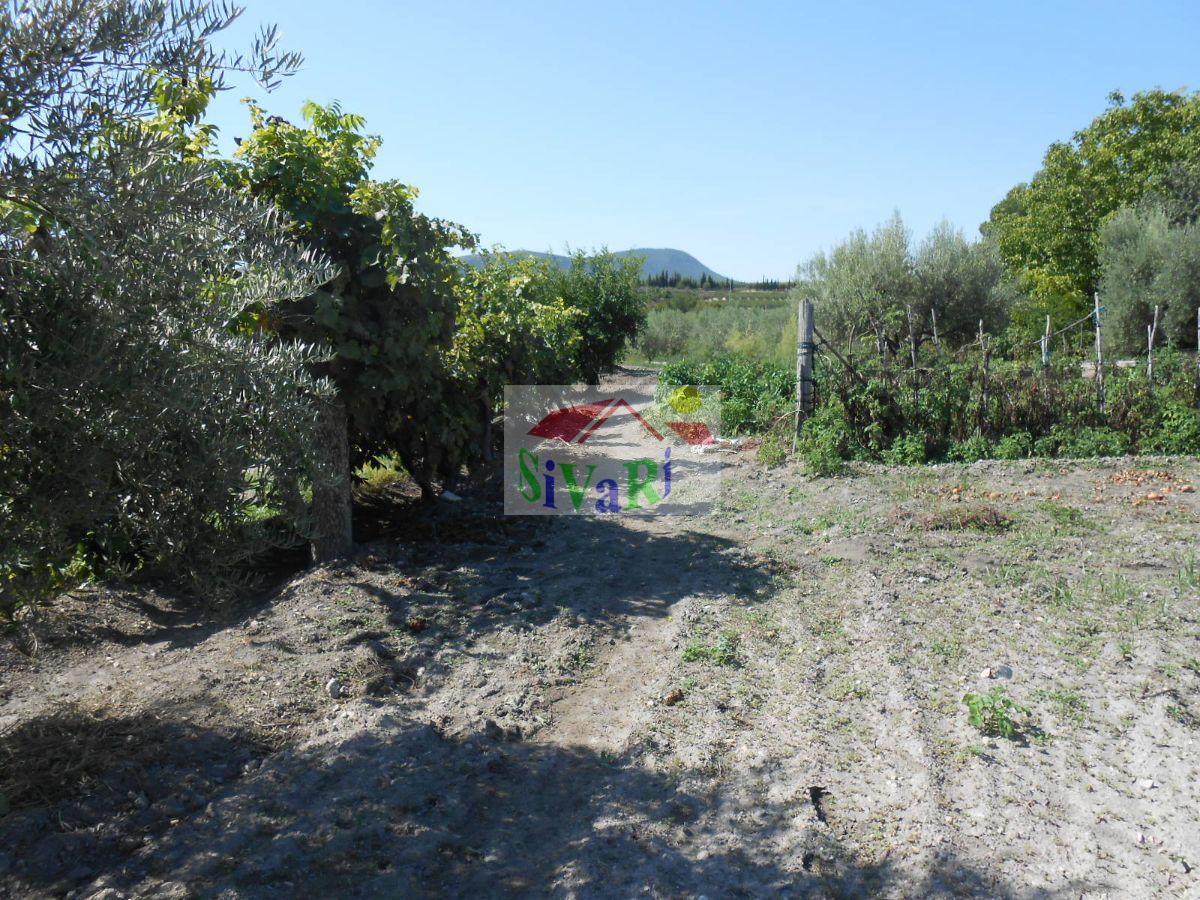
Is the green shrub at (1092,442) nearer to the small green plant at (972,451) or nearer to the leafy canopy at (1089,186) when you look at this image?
the small green plant at (972,451)

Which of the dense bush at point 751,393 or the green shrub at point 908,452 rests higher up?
the dense bush at point 751,393

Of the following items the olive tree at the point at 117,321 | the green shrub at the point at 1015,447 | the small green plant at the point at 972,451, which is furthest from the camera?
the small green plant at the point at 972,451

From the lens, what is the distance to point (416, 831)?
3.21m

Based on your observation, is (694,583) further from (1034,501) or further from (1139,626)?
(1034,501)

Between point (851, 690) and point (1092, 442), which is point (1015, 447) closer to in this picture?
point (1092, 442)

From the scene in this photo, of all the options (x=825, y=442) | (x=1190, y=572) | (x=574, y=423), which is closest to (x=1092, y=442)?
(x=825, y=442)

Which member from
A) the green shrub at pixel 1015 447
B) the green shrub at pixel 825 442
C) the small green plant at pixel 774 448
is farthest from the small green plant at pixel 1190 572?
the small green plant at pixel 774 448

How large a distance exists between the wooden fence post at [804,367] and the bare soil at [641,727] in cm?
358

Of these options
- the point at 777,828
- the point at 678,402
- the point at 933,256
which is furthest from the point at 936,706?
the point at 933,256

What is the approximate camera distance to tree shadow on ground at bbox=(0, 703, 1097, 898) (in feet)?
9.43

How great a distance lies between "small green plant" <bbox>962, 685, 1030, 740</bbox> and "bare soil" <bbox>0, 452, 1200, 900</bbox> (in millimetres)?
69

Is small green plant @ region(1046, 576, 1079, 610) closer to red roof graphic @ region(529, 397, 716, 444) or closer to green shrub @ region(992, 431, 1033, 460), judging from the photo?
green shrub @ region(992, 431, 1033, 460)

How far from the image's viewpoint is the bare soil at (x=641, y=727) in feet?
9.77

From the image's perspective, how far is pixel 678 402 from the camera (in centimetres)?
1470
